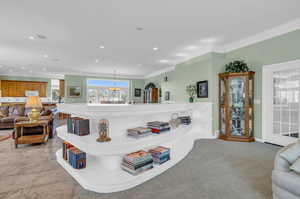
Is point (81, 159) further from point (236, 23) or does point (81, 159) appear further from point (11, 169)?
point (236, 23)

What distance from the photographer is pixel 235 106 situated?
449 cm

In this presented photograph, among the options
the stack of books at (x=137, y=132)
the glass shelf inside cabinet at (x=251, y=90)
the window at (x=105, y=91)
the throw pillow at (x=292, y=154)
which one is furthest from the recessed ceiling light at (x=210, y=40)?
the window at (x=105, y=91)

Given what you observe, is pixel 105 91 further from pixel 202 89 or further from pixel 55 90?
pixel 202 89

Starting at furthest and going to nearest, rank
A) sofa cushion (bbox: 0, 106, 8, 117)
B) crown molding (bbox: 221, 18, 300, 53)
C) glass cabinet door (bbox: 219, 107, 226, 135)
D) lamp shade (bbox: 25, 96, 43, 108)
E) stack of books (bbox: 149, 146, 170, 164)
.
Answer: sofa cushion (bbox: 0, 106, 8, 117), glass cabinet door (bbox: 219, 107, 226, 135), lamp shade (bbox: 25, 96, 43, 108), crown molding (bbox: 221, 18, 300, 53), stack of books (bbox: 149, 146, 170, 164)

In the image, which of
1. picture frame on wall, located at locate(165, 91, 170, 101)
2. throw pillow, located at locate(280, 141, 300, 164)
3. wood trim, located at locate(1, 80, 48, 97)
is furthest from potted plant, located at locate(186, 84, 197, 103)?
wood trim, located at locate(1, 80, 48, 97)

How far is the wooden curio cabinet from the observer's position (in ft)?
14.0

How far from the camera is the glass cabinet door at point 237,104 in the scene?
14.3 feet

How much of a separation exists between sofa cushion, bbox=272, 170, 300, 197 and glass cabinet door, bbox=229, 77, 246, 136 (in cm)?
308

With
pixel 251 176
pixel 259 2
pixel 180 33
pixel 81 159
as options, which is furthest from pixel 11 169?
pixel 259 2

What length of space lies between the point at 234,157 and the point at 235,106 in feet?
5.89

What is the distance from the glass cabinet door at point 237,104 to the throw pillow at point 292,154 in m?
2.98

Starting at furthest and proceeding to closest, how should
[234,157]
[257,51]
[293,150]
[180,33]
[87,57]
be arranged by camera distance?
[87,57]
[257,51]
[180,33]
[234,157]
[293,150]

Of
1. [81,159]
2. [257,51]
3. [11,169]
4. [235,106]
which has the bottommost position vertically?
[11,169]

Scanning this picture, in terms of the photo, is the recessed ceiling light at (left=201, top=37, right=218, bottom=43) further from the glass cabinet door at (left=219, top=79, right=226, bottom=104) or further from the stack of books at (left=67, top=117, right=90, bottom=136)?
the stack of books at (left=67, top=117, right=90, bottom=136)
